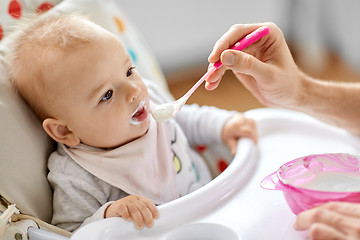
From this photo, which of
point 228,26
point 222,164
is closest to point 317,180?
point 222,164

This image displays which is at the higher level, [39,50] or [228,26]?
[39,50]

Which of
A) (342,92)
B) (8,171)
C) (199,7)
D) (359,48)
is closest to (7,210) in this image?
(8,171)

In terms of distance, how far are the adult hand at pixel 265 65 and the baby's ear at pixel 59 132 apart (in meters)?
0.25

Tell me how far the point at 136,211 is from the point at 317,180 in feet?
0.89

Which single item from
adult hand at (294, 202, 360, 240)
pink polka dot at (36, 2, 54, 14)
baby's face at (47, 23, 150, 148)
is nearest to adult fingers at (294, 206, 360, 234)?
adult hand at (294, 202, 360, 240)

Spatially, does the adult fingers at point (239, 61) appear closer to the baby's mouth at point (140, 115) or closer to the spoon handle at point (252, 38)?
the spoon handle at point (252, 38)

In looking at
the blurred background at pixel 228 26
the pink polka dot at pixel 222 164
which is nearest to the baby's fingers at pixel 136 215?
the pink polka dot at pixel 222 164

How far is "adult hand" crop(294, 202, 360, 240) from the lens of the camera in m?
0.58

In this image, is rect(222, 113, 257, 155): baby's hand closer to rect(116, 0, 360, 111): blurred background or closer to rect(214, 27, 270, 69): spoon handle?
rect(214, 27, 270, 69): spoon handle

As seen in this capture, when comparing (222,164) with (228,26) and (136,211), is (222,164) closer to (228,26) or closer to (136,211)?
(136,211)

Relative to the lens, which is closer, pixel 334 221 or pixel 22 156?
pixel 334 221

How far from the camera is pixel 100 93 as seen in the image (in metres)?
0.75

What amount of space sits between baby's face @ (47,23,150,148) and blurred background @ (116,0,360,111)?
1196mm

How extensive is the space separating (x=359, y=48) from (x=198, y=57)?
76cm
